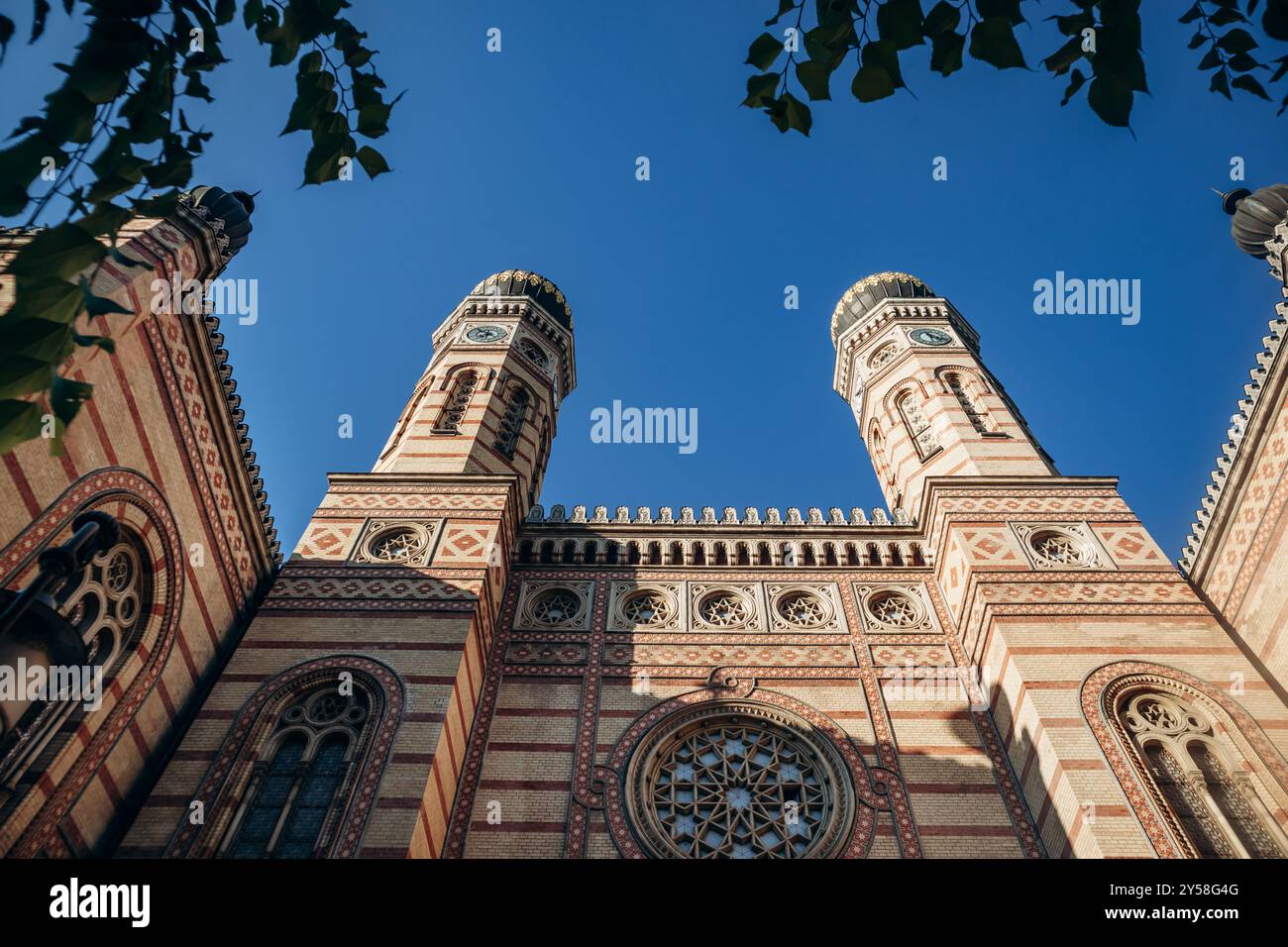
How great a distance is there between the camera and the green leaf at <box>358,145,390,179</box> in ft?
11.0

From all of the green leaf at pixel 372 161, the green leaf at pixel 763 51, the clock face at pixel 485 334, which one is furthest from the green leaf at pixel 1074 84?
the clock face at pixel 485 334

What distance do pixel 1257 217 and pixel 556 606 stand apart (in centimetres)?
1244

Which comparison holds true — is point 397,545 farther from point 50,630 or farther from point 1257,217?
point 1257,217

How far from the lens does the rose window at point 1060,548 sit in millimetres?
11812

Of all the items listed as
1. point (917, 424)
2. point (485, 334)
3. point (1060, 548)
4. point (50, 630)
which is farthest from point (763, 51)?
point (485, 334)

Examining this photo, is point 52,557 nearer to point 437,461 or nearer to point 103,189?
point 103,189

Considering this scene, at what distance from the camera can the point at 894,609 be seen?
1240 cm

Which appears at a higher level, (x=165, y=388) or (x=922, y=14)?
(x=165, y=388)

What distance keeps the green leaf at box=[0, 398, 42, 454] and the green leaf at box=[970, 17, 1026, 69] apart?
10.8 feet

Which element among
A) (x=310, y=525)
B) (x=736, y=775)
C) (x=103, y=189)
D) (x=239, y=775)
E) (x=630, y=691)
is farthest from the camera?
(x=310, y=525)

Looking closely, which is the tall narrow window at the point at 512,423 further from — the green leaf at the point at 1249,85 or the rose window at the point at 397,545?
the green leaf at the point at 1249,85
